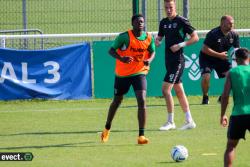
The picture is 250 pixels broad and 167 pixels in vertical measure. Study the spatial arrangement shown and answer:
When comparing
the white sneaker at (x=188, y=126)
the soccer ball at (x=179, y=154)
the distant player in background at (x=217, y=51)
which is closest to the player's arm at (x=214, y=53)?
the distant player in background at (x=217, y=51)

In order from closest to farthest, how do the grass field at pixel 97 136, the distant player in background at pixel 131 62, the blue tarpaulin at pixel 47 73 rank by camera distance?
the grass field at pixel 97 136 → the distant player in background at pixel 131 62 → the blue tarpaulin at pixel 47 73

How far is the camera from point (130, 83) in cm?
1350

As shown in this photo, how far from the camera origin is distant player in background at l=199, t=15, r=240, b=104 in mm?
16922

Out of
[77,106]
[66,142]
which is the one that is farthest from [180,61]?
[77,106]

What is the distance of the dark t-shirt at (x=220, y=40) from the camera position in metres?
16.9

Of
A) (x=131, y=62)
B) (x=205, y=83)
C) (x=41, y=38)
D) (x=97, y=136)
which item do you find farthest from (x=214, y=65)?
(x=131, y=62)

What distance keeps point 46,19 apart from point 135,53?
50.8ft

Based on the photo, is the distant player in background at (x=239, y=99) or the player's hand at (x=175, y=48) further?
the player's hand at (x=175, y=48)

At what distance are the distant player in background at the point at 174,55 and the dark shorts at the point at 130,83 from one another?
1.33 metres

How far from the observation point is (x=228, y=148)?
33.6 feet

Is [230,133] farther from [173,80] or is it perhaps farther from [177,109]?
[177,109]

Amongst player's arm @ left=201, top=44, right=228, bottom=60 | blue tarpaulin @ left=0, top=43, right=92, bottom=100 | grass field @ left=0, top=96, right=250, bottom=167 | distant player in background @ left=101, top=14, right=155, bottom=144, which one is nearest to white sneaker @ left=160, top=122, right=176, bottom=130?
grass field @ left=0, top=96, right=250, bottom=167

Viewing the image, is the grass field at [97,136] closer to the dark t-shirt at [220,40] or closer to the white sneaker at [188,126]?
the white sneaker at [188,126]

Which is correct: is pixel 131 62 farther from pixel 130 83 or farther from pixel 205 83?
pixel 205 83
